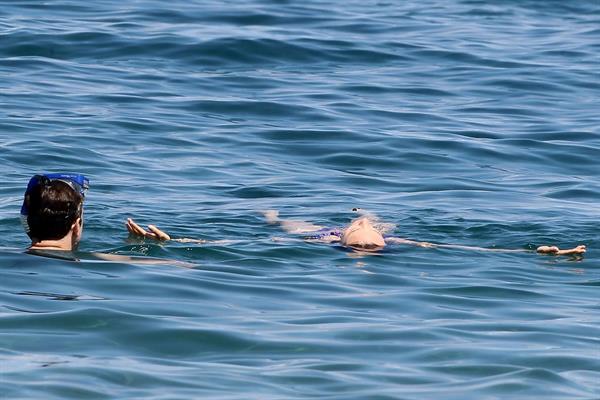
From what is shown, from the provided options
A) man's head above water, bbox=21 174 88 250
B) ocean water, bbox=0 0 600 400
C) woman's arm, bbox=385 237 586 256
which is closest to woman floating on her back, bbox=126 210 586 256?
woman's arm, bbox=385 237 586 256

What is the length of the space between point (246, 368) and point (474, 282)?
9.26 feet

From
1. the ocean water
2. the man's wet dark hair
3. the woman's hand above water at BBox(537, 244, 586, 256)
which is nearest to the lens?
the ocean water

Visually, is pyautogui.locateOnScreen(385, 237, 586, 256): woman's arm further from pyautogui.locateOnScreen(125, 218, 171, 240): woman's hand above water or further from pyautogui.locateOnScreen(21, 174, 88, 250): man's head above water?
pyautogui.locateOnScreen(21, 174, 88, 250): man's head above water

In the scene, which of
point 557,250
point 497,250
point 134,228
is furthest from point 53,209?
point 557,250

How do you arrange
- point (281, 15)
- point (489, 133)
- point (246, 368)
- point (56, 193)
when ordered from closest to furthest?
point (246, 368) → point (56, 193) → point (489, 133) → point (281, 15)

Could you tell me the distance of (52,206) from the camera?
9227 mm

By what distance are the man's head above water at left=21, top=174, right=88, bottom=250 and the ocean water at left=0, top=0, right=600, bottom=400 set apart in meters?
0.26

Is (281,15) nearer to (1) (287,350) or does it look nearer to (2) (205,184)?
(2) (205,184)

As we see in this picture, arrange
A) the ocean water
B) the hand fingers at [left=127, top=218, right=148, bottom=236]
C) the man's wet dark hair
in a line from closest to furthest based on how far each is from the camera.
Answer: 1. the ocean water
2. the man's wet dark hair
3. the hand fingers at [left=127, top=218, right=148, bottom=236]

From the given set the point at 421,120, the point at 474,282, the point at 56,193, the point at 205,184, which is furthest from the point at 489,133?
the point at 56,193

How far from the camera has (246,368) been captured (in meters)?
7.02

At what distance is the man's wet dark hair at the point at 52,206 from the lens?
9219 mm

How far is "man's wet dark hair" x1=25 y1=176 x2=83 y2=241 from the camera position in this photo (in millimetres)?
9219

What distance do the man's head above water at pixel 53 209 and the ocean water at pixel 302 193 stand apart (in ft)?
0.85
